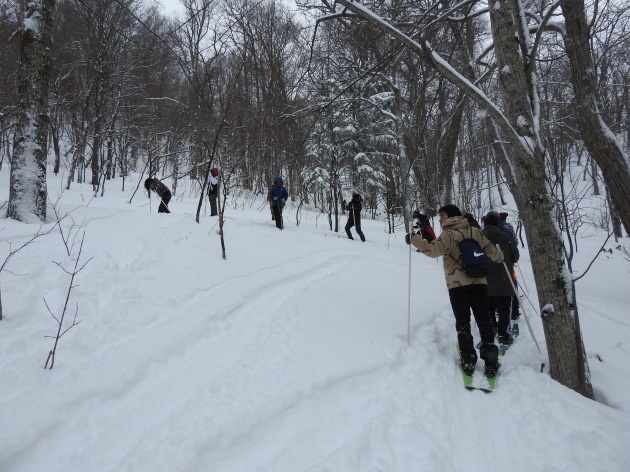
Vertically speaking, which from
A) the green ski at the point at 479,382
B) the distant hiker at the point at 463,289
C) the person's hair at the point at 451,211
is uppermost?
the person's hair at the point at 451,211

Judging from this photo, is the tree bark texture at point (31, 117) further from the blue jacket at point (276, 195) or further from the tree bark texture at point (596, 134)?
the tree bark texture at point (596, 134)

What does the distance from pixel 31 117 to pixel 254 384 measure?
6.38m

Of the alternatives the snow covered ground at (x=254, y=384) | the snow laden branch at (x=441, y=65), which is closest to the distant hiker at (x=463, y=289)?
the snow covered ground at (x=254, y=384)

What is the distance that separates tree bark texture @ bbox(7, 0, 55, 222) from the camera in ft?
19.5

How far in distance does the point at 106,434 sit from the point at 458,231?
3500 mm

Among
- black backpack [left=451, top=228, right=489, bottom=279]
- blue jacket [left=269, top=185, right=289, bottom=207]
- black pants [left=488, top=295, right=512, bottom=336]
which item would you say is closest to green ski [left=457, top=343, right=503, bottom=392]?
black backpack [left=451, top=228, right=489, bottom=279]

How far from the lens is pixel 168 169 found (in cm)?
2405

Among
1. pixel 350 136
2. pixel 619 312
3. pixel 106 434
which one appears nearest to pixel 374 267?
pixel 619 312

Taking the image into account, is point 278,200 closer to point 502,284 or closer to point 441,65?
point 502,284

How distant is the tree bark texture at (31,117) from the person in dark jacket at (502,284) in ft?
24.0

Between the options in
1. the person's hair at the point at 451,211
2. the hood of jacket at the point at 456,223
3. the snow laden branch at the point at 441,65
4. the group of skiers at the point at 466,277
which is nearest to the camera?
the snow laden branch at the point at 441,65

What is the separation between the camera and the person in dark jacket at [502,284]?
4.65 m

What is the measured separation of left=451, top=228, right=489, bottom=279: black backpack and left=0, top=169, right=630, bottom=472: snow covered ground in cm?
105

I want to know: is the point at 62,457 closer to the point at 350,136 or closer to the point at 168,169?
the point at 350,136
